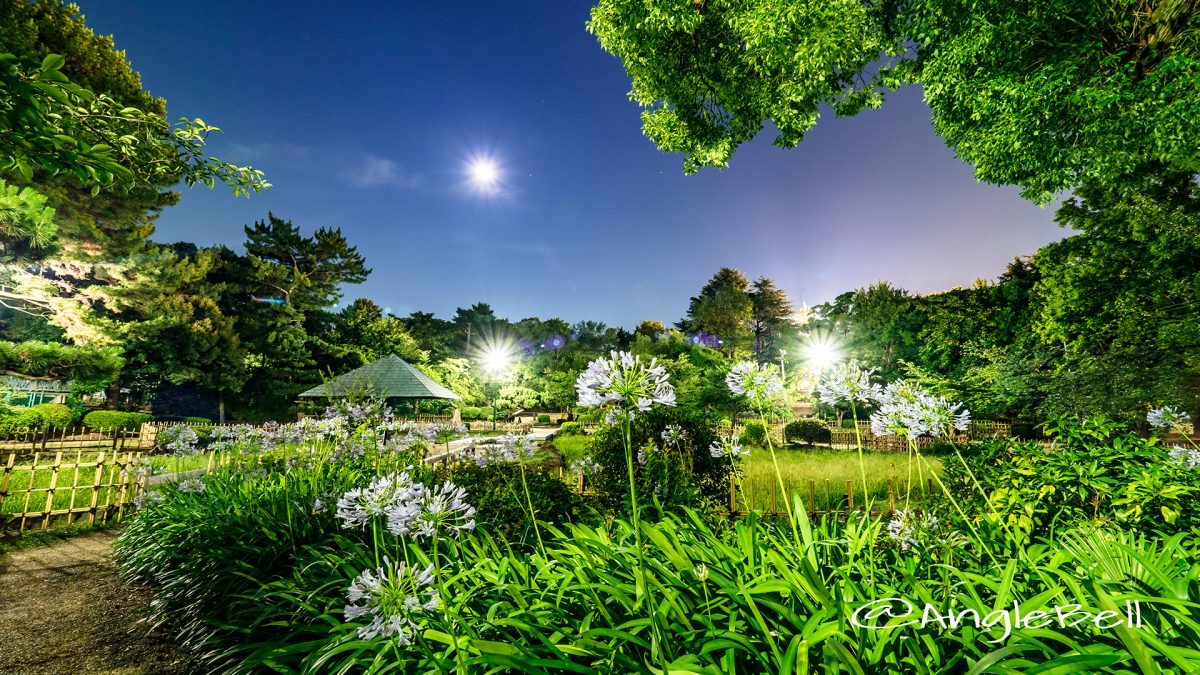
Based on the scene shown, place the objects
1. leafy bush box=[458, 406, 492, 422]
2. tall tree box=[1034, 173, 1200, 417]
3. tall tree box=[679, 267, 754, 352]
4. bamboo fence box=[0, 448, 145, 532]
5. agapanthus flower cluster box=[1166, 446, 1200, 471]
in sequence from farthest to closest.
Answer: tall tree box=[679, 267, 754, 352] → leafy bush box=[458, 406, 492, 422] → tall tree box=[1034, 173, 1200, 417] → bamboo fence box=[0, 448, 145, 532] → agapanthus flower cluster box=[1166, 446, 1200, 471]

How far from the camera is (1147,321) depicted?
10719 mm

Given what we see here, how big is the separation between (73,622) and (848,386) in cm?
593

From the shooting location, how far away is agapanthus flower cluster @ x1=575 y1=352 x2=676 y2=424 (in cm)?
153

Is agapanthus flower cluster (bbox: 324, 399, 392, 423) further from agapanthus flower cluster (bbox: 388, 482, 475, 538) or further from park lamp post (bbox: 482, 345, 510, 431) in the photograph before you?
park lamp post (bbox: 482, 345, 510, 431)

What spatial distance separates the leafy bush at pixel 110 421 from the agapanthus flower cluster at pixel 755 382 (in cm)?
2480

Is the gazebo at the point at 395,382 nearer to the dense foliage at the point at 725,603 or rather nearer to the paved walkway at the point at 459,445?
the paved walkway at the point at 459,445

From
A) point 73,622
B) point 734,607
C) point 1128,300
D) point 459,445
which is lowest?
point 73,622

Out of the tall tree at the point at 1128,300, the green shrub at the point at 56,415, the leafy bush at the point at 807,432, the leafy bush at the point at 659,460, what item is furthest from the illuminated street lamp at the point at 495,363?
the tall tree at the point at 1128,300

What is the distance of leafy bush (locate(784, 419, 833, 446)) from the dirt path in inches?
811

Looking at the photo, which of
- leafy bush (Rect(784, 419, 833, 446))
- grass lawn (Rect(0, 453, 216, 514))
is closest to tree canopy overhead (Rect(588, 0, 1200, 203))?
grass lawn (Rect(0, 453, 216, 514))

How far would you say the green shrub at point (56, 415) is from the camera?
16219 mm

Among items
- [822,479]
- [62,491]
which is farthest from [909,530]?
[62,491]

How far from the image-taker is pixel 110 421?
17.5 metres

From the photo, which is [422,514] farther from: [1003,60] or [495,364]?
[495,364]
